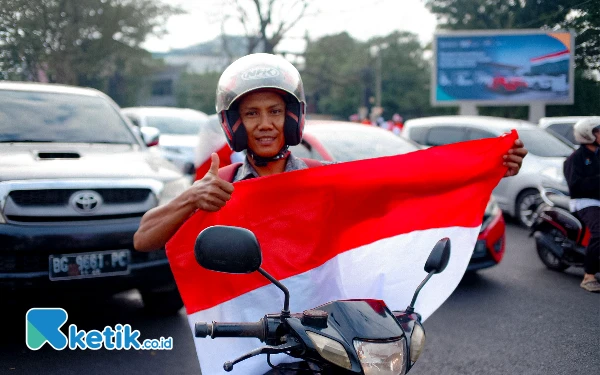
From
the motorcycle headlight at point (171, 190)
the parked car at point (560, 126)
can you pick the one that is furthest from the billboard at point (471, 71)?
the motorcycle headlight at point (171, 190)

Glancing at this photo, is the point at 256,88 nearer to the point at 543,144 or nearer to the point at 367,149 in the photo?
the point at 367,149

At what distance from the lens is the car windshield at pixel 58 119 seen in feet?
17.2

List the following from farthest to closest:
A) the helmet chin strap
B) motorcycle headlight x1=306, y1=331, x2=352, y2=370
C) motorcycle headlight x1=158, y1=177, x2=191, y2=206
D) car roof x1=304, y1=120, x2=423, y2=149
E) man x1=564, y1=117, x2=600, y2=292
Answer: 1. car roof x1=304, y1=120, x2=423, y2=149
2. man x1=564, y1=117, x2=600, y2=292
3. motorcycle headlight x1=158, y1=177, x2=191, y2=206
4. the helmet chin strap
5. motorcycle headlight x1=306, y1=331, x2=352, y2=370

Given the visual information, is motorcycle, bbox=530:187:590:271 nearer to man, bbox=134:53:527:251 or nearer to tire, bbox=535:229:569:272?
tire, bbox=535:229:569:272

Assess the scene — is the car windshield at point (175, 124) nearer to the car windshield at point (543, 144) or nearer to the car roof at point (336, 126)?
the car roof at point (336, 126)

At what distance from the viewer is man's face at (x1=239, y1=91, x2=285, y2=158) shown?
8.07ft

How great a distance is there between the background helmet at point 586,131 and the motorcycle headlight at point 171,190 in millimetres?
3744

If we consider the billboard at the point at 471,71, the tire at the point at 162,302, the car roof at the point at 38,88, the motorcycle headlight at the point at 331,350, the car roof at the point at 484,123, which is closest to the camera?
the motorcycle headlight at the point at 331,350

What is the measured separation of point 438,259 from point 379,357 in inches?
20.8

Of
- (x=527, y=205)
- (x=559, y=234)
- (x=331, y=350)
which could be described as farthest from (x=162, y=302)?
(x=527, y=205)

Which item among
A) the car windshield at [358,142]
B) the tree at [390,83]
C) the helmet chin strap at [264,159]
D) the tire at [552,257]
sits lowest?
the tree at [390,83]

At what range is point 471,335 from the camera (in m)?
4.85

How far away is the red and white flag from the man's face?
0.66 feet

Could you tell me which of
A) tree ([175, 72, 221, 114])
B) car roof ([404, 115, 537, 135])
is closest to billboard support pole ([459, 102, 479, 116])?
car roof ([404, 115, 537, 135])
